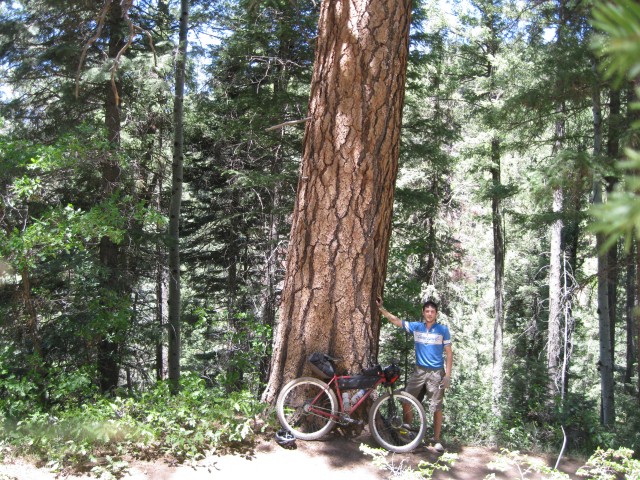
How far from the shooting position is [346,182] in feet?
18.9

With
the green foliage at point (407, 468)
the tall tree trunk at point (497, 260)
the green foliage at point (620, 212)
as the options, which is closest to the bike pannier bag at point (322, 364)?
the green foliage at point (407, 468)

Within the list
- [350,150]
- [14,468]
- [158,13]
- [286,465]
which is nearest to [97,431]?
[14,468]

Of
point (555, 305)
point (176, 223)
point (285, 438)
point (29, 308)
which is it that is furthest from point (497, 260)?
point (29, 308)

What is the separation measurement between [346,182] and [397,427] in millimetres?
2684

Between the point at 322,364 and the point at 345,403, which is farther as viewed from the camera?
the point at 345,403

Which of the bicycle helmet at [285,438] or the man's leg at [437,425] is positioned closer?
the bicycle helmet at [285,438]

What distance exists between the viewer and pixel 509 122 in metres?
11.6

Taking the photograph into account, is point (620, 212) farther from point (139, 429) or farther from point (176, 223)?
point (176, 223)

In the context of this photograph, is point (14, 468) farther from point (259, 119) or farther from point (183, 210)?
point (183, 210)

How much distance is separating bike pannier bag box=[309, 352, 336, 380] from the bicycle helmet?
689 mm

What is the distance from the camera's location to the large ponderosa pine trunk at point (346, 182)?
18.7 feet

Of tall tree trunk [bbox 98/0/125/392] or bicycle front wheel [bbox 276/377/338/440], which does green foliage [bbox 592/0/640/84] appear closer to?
bicycle front wheel [bbox 276/377/338/440]

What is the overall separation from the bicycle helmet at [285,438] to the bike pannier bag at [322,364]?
27.1 inches

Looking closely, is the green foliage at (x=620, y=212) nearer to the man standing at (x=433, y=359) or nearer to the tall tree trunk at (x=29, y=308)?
the man standing at (x=433, y=359)
